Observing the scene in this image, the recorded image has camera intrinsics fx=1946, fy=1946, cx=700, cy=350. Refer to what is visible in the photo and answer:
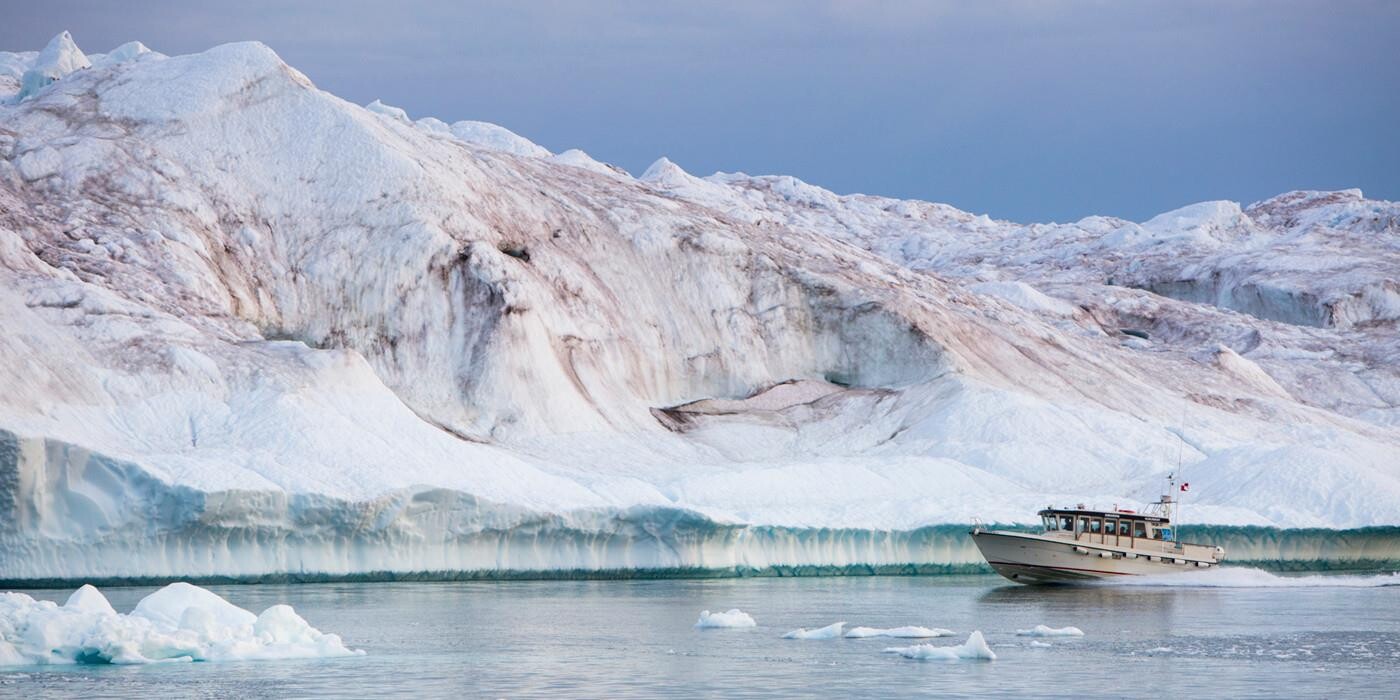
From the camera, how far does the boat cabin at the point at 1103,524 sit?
156 feet

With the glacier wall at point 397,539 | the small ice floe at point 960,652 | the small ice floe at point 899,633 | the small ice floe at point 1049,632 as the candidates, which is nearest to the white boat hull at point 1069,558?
the glacier wall at point 397,539

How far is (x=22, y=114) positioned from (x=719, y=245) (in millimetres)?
23536

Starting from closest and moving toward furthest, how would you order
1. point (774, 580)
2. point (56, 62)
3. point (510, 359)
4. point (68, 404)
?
point (68, 404), point (774, 580), point (510, 359), point (56, 62)

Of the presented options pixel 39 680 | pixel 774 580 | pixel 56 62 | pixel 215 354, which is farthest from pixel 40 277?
pixel 56 62

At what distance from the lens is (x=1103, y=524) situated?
47.9m

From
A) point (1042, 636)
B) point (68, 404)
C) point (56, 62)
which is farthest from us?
point (56, 62)

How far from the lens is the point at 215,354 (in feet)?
159

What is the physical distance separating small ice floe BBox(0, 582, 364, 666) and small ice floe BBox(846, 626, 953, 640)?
8.28 meters

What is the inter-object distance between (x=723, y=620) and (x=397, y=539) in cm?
1282

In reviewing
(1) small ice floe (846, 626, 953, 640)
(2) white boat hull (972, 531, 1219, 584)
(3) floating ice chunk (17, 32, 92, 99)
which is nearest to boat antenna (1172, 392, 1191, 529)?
(2) white boat hull (972, 531, 1219, 584)

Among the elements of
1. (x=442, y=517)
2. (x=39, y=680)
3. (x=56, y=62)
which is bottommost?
(x=39, y=680)

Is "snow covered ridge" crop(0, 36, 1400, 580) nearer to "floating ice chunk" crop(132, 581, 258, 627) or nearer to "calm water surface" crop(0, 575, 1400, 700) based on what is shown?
"calm water surface" crop(0, 575, 1400, 700)

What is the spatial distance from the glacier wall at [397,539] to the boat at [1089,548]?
272 cm

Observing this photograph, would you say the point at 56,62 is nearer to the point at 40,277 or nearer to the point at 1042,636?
the point at 40,277
